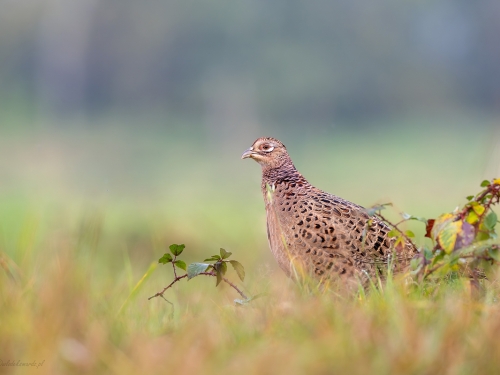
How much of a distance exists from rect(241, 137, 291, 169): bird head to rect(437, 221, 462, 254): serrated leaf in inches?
75.5

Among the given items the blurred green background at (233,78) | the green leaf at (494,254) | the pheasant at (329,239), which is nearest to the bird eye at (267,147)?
the pheasant at (329,239)

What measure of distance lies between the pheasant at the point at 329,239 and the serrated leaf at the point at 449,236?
2.36 feet

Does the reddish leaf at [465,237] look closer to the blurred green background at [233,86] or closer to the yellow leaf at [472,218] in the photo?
the yellow leaf at [472,218]

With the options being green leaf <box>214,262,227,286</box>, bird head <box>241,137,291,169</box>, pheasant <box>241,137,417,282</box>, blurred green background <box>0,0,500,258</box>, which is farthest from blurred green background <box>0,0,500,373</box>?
green leaf <box>214,262,227,286</box>

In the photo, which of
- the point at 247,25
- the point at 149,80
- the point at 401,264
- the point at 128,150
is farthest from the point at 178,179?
the point at 401,264

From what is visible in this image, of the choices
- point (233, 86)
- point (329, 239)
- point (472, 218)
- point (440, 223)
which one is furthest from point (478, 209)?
point (233, 86)

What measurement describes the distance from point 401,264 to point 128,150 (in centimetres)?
3252

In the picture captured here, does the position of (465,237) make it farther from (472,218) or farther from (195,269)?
(195,269)

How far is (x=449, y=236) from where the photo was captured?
349 cm

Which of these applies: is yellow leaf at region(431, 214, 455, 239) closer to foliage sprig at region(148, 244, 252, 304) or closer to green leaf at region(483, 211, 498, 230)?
green leaf at region(483, 211, 498, 230)

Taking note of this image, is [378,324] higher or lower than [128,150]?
higher

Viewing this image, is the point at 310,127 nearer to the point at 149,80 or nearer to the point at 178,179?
the point at 149,80

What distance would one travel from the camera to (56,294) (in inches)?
114

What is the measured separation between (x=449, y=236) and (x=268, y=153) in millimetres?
2037
